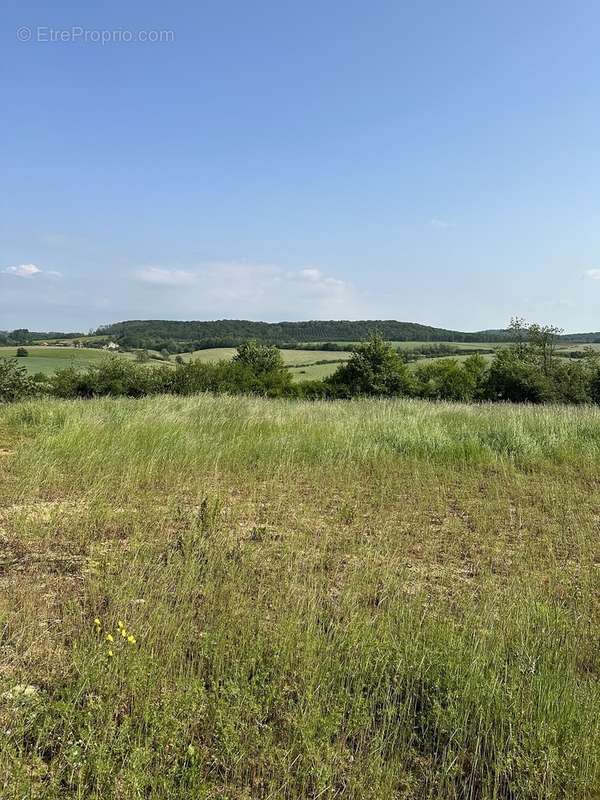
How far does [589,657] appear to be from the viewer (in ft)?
8.63

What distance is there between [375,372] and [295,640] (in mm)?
28167

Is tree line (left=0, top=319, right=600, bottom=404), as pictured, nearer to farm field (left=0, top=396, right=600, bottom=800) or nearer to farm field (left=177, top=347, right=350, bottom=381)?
farm field (left=177, top=347, right=350, bottom=381)

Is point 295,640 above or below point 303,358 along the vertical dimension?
below

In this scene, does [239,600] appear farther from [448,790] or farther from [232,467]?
[232,467]

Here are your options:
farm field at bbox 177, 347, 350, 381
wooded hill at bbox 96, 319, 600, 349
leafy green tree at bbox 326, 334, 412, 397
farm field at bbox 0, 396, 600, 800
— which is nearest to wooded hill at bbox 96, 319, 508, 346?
wooded hill at bbox 96, 319, 600, 349

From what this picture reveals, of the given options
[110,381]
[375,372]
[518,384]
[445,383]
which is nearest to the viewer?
[110,381]

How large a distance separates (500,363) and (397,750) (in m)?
30.5

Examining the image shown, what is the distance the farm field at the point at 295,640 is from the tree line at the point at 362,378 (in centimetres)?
1234

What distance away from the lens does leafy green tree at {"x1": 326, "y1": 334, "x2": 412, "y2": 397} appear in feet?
98.3

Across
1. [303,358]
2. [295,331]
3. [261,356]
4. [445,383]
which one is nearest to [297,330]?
[295,331]

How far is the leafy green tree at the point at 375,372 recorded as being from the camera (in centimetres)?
2997

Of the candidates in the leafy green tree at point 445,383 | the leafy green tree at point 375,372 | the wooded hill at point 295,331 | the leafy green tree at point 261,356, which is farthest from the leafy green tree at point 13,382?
the wooded hill at point 295,331

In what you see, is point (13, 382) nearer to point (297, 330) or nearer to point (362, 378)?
point (362, 378)

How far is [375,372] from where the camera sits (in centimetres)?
3020
